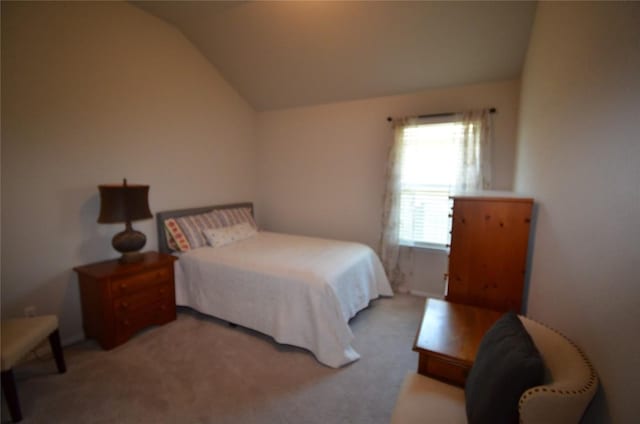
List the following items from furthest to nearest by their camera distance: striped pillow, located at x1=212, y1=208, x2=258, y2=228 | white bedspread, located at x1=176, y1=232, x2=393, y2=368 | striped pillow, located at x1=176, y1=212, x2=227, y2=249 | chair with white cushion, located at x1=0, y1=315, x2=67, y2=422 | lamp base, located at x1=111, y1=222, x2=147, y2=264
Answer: striped pillow, located at x1=212, y1=208, x2=258, y2=228, striped pillow, located at x1=176, y1=212, x2=227, y2=249, lamp base, located at x1=111, y1=222, x2=147, y2=264, white bedspread, located at x1=176, y1=232, x2=393, y2=368, chair with white cushion, located at x1=0, y1=315, x2=67, y2=422

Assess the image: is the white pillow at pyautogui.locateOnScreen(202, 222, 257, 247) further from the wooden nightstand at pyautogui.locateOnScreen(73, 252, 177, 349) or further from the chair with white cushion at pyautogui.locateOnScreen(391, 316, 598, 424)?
the chair with white cushion at pyautogui.locateOnScreen(391, 316, 598, 424)

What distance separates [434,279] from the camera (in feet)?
10.9

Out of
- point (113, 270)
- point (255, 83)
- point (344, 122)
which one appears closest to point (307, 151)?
point (344, 122)

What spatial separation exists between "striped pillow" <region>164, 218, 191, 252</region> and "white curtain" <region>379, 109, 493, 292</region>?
233 cm

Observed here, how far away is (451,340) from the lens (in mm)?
1405

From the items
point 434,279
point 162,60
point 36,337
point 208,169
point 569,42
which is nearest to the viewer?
point 569,42

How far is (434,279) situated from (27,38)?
4349mm

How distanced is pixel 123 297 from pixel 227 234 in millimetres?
1214

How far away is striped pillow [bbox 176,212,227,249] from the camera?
305 centimetres

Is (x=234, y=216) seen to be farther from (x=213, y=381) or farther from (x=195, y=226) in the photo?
(x=213, y=381)

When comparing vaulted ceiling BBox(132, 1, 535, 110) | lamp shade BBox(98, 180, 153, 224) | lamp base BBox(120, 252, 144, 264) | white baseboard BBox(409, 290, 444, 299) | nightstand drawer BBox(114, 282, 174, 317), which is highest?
vaulted ceiling BBox(132, 1, 535, 110)

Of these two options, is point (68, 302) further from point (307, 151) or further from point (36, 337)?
point (307, 151)

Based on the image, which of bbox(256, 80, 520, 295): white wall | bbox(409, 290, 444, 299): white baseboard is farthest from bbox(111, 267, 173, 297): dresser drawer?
bbox(409, 290, 444, 299): white baseboard

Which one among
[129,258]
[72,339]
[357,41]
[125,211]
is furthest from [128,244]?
[357,41]
